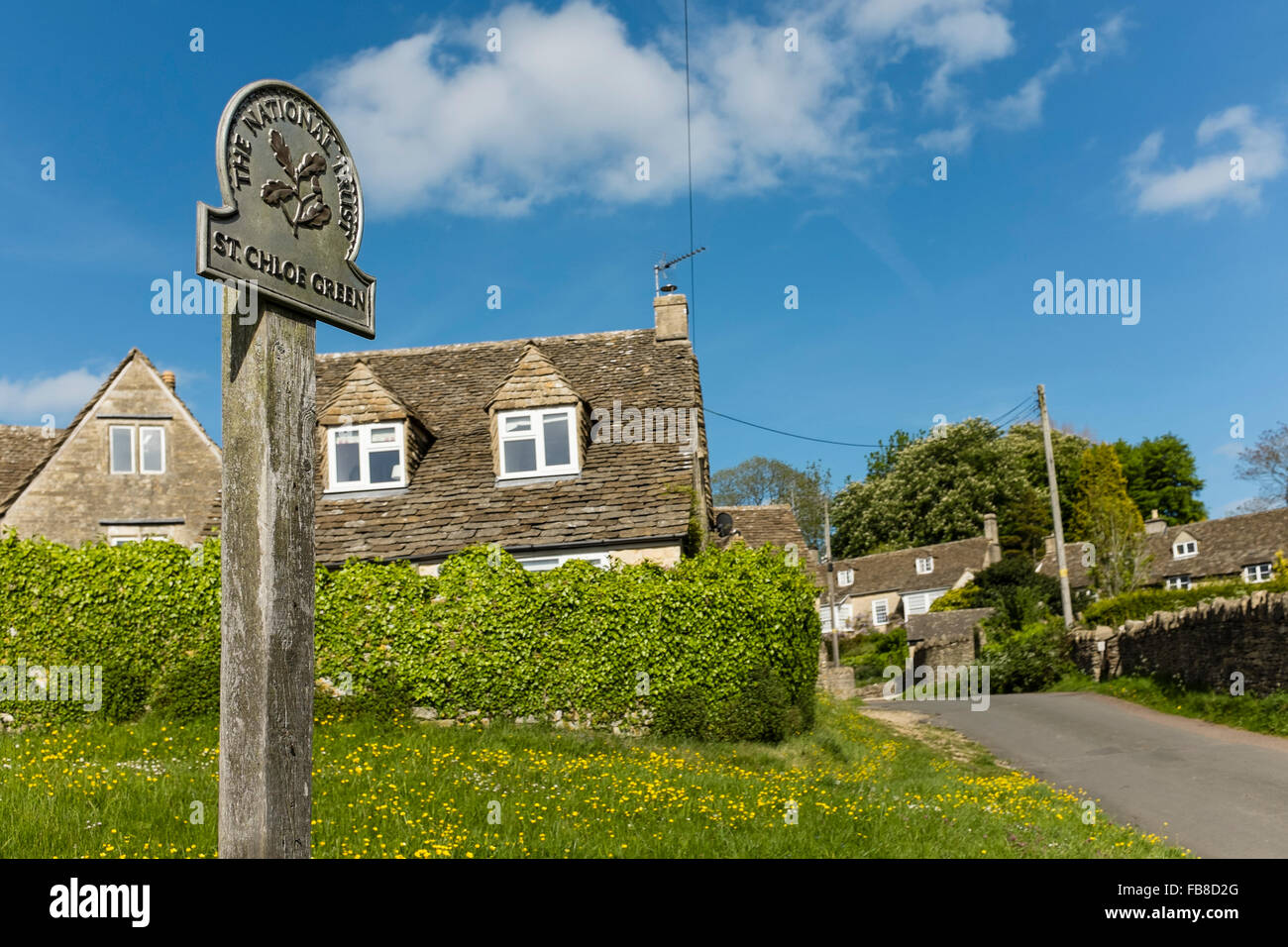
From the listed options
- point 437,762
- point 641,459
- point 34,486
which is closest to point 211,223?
point 437,762

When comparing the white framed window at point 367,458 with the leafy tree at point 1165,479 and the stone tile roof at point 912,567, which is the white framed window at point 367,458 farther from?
the leafy tree at point 1165,479

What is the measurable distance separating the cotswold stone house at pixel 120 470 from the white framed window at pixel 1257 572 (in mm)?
53241

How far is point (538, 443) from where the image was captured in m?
22.4

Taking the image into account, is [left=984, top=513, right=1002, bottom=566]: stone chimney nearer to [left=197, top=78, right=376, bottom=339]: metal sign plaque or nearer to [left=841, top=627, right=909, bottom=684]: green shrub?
[left=841, top=627, right=909, bottom=684]: green shrub

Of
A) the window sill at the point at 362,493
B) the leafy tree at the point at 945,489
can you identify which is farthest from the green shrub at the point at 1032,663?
the leafy tree at the point at 945,489

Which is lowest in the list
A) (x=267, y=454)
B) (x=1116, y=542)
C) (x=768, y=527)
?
(x=1116, y=542)

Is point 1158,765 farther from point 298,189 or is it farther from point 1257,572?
point 1257,572

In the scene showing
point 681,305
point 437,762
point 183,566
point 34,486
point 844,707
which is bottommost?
point 844,707

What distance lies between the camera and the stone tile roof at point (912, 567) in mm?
63938

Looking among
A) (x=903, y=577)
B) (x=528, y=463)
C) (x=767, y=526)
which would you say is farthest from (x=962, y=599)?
(x=528, y=463)

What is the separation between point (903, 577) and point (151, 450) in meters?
50.3
